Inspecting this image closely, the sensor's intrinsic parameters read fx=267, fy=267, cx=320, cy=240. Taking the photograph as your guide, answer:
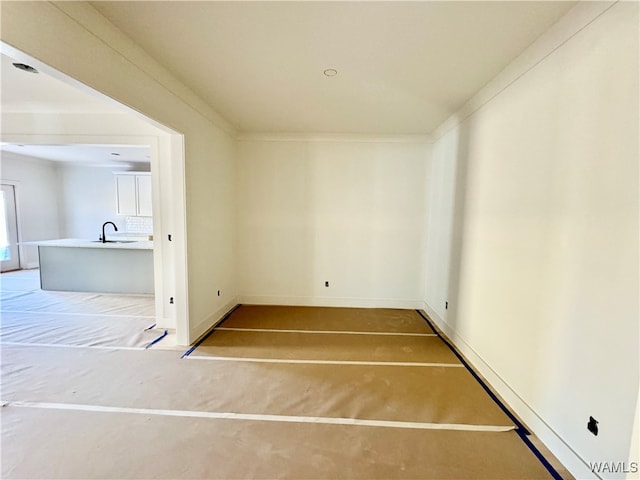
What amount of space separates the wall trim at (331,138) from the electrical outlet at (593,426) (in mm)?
3416

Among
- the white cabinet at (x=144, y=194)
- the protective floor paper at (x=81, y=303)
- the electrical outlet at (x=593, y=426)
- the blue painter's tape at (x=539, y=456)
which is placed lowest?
the protective floor paper at (x=81, y=303)

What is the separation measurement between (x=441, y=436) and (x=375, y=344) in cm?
124

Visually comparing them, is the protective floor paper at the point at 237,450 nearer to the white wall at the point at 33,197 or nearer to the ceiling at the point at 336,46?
the ceiling at the point at 336,46

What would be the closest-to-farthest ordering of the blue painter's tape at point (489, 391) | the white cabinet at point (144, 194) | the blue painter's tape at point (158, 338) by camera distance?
the blue painter's tape at point (489, 391), the blue painter's tape at point (158, 338), the white cabinet at point (144, 194)

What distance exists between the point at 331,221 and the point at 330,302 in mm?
1253

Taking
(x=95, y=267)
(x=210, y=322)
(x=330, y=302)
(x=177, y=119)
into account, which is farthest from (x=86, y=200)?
(x=330, y=302)

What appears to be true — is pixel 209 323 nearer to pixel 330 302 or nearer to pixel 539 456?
pixel 330 302

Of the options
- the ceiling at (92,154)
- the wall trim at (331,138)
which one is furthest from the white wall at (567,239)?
the ceiling at (92,154)

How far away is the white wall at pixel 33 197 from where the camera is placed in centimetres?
578

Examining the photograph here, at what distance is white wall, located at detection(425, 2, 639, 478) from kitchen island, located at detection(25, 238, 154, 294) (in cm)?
468

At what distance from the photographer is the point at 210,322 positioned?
328cm

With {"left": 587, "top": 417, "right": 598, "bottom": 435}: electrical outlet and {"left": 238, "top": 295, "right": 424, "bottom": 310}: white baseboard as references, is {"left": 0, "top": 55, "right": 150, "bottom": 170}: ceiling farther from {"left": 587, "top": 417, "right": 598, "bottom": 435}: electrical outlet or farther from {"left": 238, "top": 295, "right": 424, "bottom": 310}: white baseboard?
{"left": 587, "top": 417, "right": 598, "bottom": 435}: electrical outlet

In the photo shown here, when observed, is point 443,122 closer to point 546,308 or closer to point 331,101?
point 331,101

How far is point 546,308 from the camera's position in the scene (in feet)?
5.52
